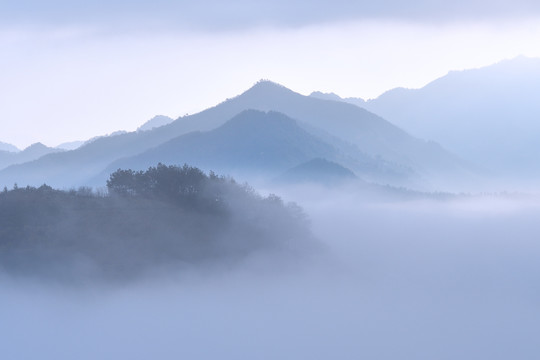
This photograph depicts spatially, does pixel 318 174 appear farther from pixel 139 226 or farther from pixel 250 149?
pixel 139 226

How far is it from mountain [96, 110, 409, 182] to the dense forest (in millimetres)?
85419

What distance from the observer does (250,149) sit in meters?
160

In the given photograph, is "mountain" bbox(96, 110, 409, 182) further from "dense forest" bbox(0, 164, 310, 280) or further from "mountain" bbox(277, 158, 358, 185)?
"dense forest" bbox(0, 164, 310, 280)

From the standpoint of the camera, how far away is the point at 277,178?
477 feet

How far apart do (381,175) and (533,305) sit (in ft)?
305

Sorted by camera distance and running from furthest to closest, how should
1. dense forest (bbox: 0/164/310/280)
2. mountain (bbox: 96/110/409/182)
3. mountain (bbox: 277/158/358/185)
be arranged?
1. mountain (bbox: 96/110/409/182)
2. mountain (bbox: 277/158/358/185)
3. dense forest (bbox: 0/164/310/280)

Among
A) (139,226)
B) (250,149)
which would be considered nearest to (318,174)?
(250,149)

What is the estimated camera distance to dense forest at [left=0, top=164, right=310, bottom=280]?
51219 mm

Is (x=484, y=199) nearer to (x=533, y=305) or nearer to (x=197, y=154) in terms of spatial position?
(x=197, y=154)

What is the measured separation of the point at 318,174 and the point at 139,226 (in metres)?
86.3

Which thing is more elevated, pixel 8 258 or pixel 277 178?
pixel 277 178

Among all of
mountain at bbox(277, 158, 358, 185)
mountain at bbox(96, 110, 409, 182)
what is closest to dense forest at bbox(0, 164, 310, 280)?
mountain at bbox(277, 158, 358, 185)

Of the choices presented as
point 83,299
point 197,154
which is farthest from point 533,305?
point 197,154

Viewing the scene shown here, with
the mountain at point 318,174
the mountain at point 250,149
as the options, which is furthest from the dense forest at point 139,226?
the mountain at point 250,149
